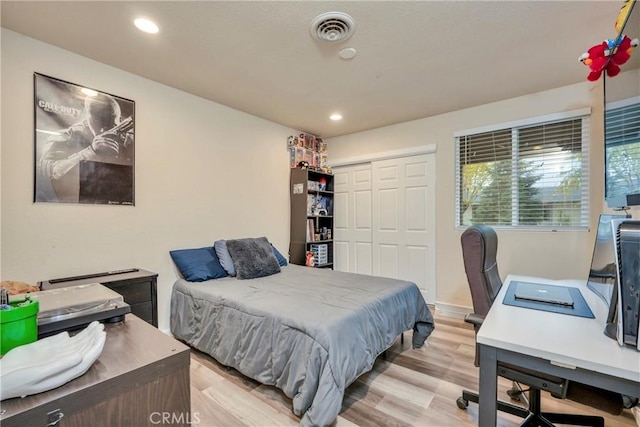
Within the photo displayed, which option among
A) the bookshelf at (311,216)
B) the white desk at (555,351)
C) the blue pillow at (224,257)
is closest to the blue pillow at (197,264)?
the blue pillow at (224,257)

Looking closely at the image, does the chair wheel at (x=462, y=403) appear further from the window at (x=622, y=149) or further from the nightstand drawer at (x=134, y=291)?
the nightstand drawer at (x=134, y=291)

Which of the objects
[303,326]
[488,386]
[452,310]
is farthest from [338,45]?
[452,310]

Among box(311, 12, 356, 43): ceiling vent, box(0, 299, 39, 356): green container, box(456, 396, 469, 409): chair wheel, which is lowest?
box(456, 396, 469, 409): chair wheel

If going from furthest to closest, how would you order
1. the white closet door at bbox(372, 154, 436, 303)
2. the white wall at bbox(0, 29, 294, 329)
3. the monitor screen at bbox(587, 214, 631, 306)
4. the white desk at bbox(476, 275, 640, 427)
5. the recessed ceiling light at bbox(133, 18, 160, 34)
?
the white closet door at bbox(372, 154, 436, 303)
the white wall at bbox(0, 29, 294, 329)
the recessed ceiling light at bbox(133, 18, 160, 34)
the monitor screen at bbox(587, 214, 631, 306)
the white desk at bbox(476, 275, 640, 427)

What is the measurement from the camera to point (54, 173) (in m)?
2.18

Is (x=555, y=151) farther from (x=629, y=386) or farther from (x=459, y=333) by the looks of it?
(x=629, y=386)

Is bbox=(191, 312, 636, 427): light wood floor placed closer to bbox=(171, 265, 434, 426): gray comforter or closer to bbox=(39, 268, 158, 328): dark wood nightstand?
bbox=(171, 265, 434, 426): gray comforter

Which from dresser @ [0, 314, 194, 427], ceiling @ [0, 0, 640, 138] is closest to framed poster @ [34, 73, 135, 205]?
ceiling @ [0, 0, 640, 138]

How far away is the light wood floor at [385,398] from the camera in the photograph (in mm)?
1691

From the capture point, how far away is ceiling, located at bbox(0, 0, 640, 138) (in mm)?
1788

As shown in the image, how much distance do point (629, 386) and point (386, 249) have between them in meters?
3.24

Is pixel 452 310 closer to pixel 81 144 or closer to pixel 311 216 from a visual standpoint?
pixel 311 216

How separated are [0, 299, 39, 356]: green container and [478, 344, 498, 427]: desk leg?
148 cm

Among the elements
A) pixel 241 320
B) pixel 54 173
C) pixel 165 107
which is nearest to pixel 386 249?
pixel 241 320
